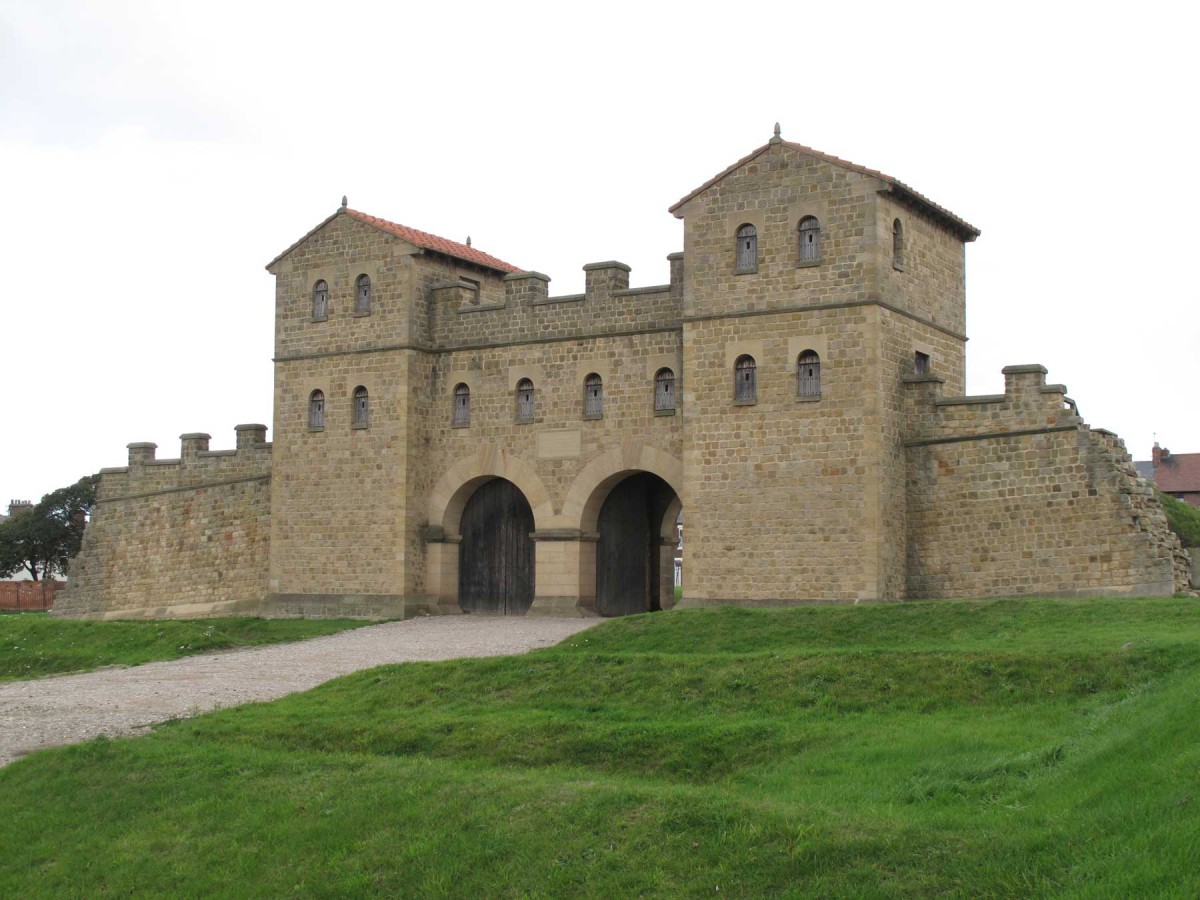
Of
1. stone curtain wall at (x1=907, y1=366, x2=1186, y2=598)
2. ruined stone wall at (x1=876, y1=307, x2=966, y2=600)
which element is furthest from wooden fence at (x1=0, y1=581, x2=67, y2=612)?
stone curtain wall at (x1=907, y1=366, x2=1186, y2=598)

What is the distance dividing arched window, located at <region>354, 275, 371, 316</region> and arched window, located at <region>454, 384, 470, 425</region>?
8.29 feet

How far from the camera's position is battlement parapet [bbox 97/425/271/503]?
3359 cm

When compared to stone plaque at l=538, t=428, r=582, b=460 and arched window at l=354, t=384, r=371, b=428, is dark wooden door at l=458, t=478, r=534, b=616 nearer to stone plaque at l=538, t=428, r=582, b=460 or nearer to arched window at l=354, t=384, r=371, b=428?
stone plaque at l=538, t=428, r=582, b=460

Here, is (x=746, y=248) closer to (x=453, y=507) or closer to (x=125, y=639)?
(x=453, y=507)

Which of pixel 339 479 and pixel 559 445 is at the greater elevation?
pixel 559 445

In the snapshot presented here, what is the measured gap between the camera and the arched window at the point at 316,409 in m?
31.6

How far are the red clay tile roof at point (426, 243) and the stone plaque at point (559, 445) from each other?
4.64 meters

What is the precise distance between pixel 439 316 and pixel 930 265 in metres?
9.74

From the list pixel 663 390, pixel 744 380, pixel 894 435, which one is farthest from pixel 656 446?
A: pixel 894 435

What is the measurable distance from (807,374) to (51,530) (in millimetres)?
45909

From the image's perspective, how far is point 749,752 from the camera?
14.0 meters

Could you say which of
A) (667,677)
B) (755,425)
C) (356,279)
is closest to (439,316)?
(356,279)

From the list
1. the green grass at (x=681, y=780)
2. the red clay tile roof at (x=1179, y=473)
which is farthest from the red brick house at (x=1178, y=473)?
the green grass at (x=681, y=780)

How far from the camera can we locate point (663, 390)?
2808 cm
